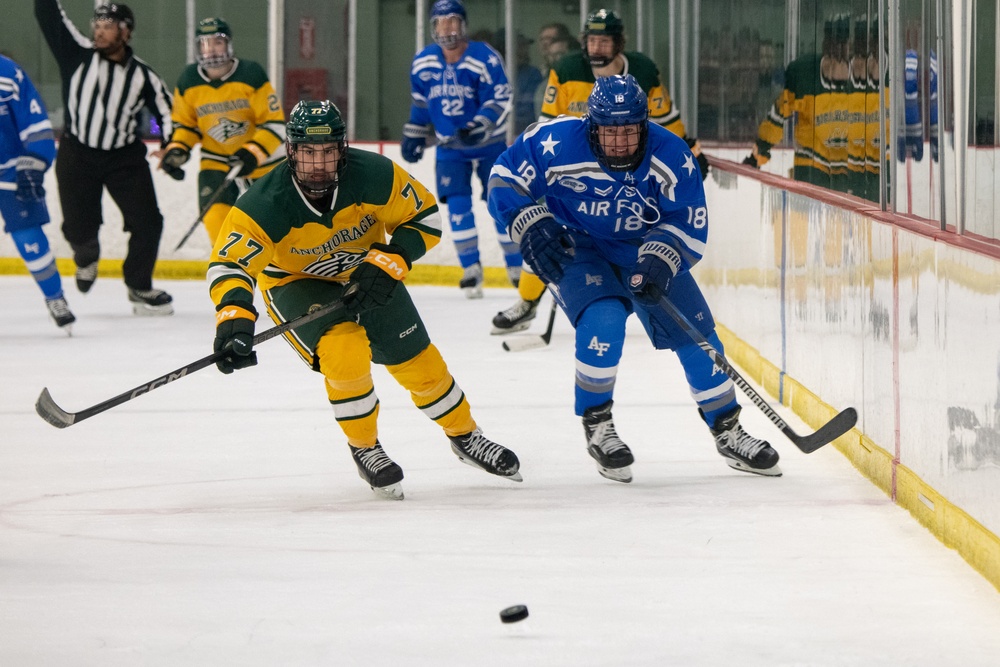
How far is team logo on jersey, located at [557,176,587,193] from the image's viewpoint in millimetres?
3618

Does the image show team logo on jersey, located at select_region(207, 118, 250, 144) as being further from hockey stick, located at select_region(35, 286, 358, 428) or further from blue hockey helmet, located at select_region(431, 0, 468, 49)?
hockey stick, located at select_region(35, 286, 358, 428)

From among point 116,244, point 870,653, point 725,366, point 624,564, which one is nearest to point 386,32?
point 116,244

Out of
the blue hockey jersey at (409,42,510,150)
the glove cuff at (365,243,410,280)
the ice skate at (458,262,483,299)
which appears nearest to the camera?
the glove cuff at (365,243,410,280)

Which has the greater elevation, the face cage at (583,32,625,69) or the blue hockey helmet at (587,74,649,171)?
the face cage at (583,32,625,69)

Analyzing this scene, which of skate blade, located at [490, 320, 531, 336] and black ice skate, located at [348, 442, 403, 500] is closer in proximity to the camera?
black ice skate, located at [348, 442, 403, 500]

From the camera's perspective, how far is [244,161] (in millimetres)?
6629

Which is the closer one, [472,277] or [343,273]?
[343,273]

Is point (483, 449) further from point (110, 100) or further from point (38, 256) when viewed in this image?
point (110, 100)

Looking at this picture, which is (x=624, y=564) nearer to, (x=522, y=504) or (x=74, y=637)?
(x=522, y=504)

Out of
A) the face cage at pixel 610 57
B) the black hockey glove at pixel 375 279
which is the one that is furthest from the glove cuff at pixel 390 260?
the face cage at pixel 610 57

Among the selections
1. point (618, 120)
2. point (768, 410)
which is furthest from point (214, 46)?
point (768, 410)

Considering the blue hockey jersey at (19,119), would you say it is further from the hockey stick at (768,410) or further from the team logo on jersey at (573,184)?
the hockey stick at (768,410)

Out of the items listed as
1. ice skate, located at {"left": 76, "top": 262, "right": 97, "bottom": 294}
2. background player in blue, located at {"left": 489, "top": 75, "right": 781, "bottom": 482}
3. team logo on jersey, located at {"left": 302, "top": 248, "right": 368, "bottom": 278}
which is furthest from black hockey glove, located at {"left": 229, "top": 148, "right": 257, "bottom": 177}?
team logo on jersey, located at {"left": 302, "top": 248, "right": 368, "bottom": 278}

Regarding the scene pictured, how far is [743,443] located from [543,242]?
0.72 m
